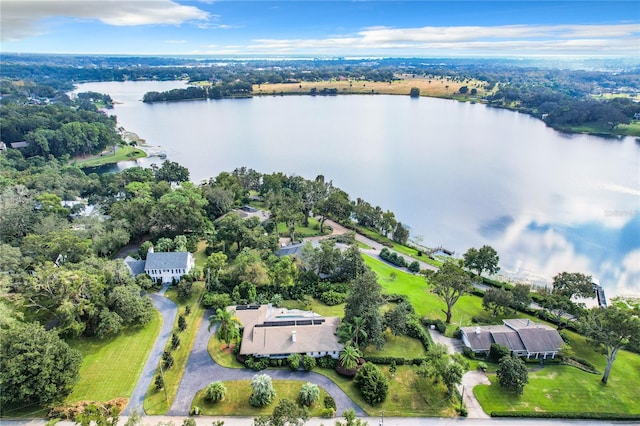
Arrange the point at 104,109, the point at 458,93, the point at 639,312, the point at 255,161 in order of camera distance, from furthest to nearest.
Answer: the point at 458,93
the point at 104,109
the point at 255,161
the point at 639,312

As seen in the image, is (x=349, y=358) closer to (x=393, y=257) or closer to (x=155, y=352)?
(x=155, y=352)

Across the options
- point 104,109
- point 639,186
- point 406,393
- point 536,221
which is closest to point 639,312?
point 406,393

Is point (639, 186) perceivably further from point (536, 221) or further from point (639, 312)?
point (639, 312)

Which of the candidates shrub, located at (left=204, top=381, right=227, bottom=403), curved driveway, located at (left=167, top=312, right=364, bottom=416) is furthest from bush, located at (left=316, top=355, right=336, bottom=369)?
shrub, located at (left=204, top=381, right=227, bottom=403)

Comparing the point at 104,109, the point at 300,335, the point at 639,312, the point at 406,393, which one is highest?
the point at 104,109

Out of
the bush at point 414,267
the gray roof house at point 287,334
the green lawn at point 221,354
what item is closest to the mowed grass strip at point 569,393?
the gray roof house at point 287,334

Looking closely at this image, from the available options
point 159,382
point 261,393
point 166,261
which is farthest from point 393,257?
point 159,382
